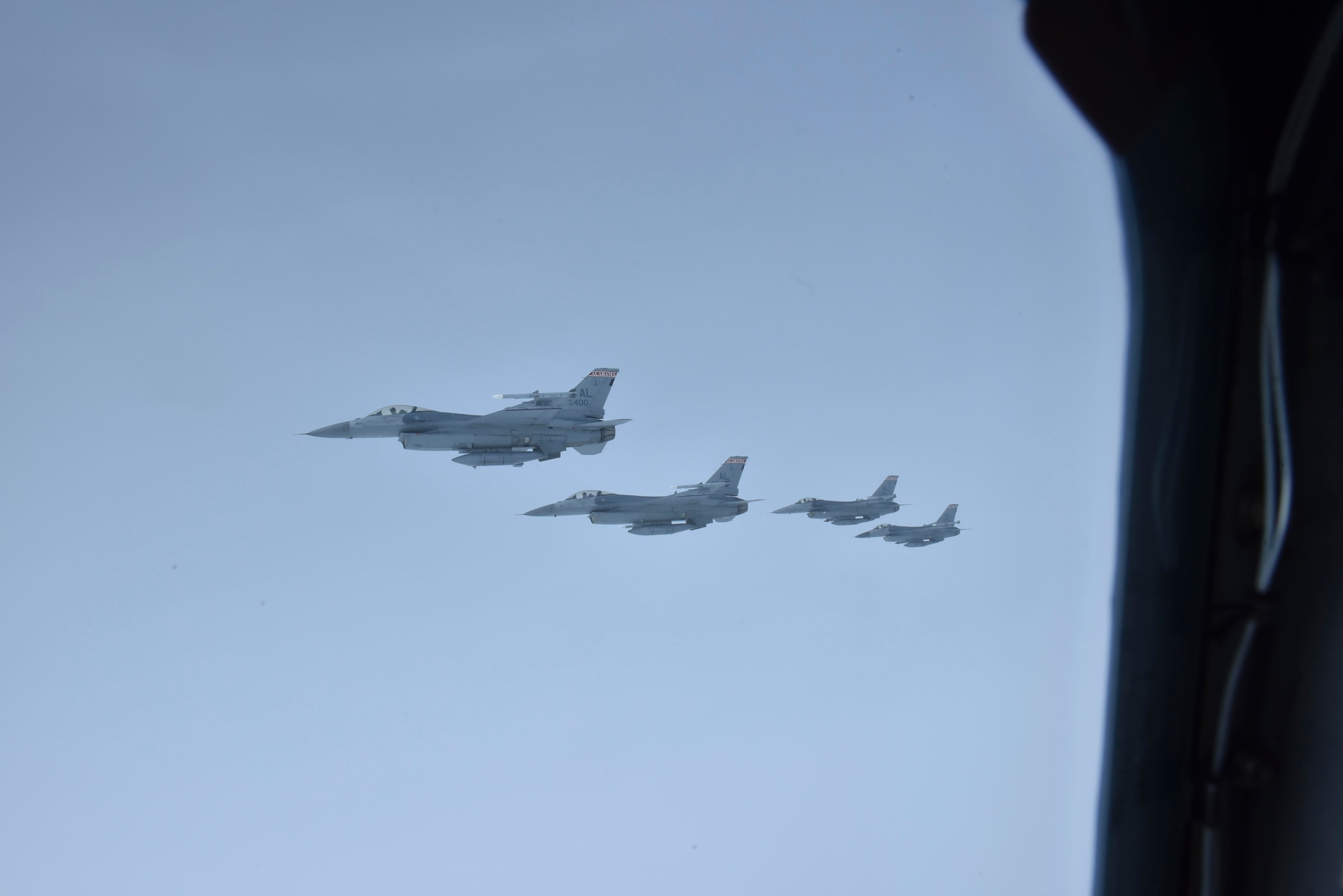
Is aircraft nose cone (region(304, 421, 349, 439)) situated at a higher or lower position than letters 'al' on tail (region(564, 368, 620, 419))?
lower

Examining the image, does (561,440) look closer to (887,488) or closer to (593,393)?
(593,393)

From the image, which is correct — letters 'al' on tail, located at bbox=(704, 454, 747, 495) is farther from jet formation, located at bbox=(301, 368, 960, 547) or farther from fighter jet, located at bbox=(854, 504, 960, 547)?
fighter jet, located at bbox=(854, 504, 960, 547)

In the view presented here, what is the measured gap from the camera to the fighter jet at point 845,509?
29.9 meters

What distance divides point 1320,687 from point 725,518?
2008cm

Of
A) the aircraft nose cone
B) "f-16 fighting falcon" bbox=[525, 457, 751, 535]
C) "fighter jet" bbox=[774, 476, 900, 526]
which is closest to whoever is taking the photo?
the aircraft nose cone

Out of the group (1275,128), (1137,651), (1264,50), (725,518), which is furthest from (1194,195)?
(725,518)

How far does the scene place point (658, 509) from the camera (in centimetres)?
2162

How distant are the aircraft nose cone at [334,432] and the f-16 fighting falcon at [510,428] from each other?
0.01m

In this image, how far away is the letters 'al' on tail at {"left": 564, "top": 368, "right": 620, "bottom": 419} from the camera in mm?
19188

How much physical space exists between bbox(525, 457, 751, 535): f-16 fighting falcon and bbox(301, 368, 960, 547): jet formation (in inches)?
0.7

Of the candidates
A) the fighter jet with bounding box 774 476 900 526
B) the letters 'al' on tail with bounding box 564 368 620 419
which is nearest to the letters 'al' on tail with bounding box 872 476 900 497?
the fighter jet with bounding box 774 476 900 526

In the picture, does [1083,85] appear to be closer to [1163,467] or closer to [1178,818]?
[1163,467]

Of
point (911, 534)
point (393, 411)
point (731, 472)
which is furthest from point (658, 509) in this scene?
point (911, 534)

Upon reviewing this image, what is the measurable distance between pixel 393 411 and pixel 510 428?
2411 mm
